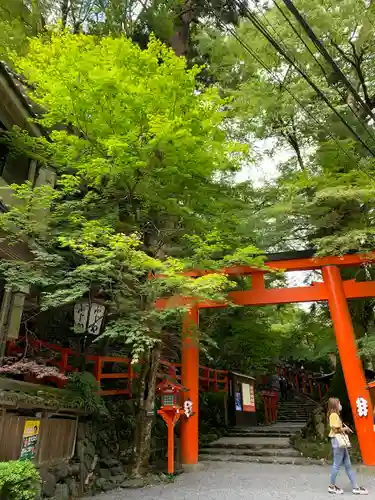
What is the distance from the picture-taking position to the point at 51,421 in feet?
23.7

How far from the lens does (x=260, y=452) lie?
1160 cm

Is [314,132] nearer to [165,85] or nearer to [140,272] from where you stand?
[165,85]

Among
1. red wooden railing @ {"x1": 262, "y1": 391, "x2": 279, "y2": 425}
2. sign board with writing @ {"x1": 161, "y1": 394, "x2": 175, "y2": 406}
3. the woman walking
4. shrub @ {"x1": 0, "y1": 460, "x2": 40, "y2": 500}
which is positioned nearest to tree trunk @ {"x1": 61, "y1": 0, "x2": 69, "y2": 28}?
sign board with writing @ {"x1": 161, "y1": 394, "x2": 175, "y2": 406}

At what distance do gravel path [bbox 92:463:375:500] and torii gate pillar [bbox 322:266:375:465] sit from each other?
747mm

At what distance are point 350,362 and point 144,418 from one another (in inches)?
221

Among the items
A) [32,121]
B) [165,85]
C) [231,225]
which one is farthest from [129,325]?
[32,121]

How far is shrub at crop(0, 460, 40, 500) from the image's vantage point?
4766 millimetres

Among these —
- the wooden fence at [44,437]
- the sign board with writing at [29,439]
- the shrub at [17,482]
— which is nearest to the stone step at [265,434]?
the wooden fence at [44,437]

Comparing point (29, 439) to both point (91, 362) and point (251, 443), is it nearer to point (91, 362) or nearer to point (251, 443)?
point (91, 362)

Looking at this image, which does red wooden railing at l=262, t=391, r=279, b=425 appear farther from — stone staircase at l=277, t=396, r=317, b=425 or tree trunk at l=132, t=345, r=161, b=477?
tree trunk at l=132, t=345, r=161, b=477

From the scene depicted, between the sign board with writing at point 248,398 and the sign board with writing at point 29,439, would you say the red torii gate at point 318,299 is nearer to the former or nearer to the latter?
the sign board with writing at point 29,439

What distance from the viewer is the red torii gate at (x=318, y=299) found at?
946 centimetres

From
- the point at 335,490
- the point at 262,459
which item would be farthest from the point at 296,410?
the point at 335,490

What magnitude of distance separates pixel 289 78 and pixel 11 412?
13.4 metres
